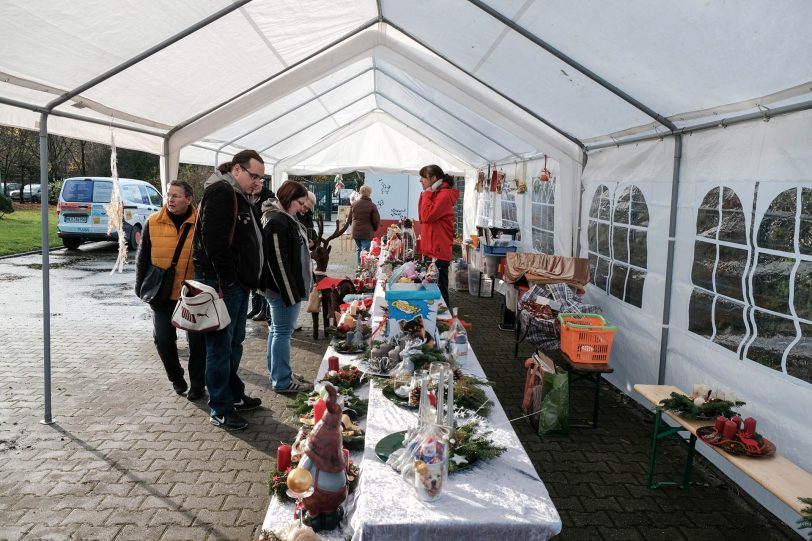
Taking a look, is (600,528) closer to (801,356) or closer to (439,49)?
(801,356)

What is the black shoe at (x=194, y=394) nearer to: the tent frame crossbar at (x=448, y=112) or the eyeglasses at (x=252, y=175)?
the eyeglasses at (x=252, y=175)

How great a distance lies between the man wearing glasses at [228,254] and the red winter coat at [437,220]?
9.34 feet

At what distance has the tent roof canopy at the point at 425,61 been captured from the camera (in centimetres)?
304

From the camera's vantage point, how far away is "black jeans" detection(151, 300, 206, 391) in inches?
187

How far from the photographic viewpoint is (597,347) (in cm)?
468

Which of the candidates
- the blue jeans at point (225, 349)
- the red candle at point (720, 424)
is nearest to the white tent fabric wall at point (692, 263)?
the red candle at point (720, 424)

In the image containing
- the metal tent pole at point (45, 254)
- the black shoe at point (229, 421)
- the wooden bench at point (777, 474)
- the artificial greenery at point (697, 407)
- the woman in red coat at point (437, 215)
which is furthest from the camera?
the woman in red coat at point (437, 215)

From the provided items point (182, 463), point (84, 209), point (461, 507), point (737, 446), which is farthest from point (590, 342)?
point (84, 209)

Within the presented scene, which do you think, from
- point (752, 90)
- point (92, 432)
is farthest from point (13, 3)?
point (752, 90)

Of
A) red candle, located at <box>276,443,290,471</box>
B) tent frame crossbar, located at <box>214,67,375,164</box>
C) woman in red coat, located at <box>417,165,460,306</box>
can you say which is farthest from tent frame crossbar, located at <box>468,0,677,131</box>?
tent frame crossbar, located at <box>214,67,375,164</box>

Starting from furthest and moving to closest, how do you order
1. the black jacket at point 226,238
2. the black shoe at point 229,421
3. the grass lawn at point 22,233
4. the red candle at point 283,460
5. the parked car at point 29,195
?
the parked car at point 29,195 → the grass lawn at point 22,233 → the black shoe at point 229,421 → the black jacket at point 226,238 → the red candle at point 283,460

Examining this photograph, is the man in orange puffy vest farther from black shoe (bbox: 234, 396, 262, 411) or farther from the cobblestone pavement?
the cobblestone pavement

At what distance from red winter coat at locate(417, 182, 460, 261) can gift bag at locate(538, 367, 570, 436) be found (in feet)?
9.25

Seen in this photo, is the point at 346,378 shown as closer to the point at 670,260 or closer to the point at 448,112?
the point at 670,260
